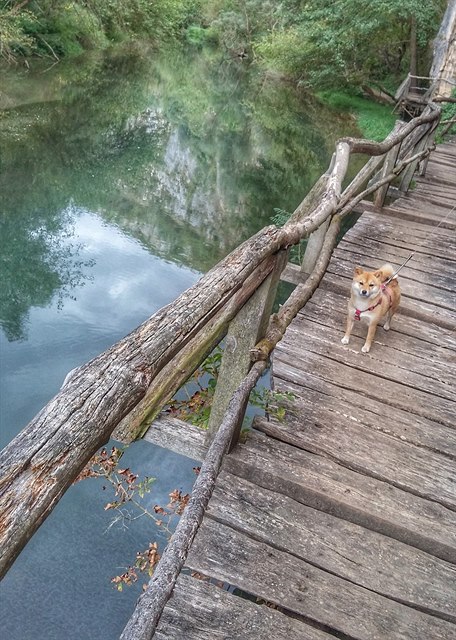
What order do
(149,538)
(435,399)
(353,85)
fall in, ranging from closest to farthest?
(435,399) < (149,538) < (353,85)

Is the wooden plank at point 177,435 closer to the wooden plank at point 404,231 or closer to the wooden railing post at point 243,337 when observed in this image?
the wooden railing post at point 243,337

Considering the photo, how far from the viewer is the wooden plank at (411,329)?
13.7ft

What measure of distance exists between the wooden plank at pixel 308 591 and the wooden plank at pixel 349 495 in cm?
37

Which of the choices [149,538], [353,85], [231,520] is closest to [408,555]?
[231,520]

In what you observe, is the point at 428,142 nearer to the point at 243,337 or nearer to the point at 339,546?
the point at 243,337

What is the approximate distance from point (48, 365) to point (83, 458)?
6140 mm

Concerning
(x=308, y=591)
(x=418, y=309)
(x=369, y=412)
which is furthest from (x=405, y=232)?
(x=308, y=591)

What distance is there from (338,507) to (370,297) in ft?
5.31

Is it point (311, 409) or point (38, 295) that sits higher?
point (311, 409)

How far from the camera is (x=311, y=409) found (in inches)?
127

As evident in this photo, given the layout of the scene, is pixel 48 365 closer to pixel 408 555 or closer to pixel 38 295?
A: pixel 38 295

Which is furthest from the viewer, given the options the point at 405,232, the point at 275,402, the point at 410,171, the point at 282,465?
the point at 410,171

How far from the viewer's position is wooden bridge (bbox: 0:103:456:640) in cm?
127

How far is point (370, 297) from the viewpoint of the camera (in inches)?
147
